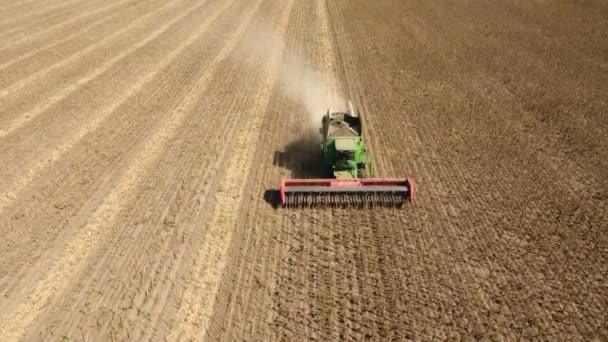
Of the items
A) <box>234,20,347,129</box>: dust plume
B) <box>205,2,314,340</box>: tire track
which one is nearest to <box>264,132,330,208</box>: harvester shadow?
<box>205,2,314,340</box>: tire track

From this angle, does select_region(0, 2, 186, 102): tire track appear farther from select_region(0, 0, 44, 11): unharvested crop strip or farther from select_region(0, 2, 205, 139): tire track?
select_region(0, 0, 44, 11): unharvested crop strip

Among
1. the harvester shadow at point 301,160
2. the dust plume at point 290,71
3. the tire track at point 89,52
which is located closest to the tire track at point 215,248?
the harvester shadow at point 301,160

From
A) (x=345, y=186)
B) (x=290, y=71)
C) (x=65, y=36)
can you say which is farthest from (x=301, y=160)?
(x=65, y=36)

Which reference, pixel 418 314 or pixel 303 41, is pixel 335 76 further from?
pixel 418 314

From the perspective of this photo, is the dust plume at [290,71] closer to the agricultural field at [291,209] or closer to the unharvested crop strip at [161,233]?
the agricultural field at [291,209]

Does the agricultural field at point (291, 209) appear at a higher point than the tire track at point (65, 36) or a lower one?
lower

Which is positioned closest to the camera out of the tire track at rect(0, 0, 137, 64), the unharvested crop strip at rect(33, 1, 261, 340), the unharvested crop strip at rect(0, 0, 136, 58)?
the unharvested crop strip at rect(33, 1, 261, 340)
